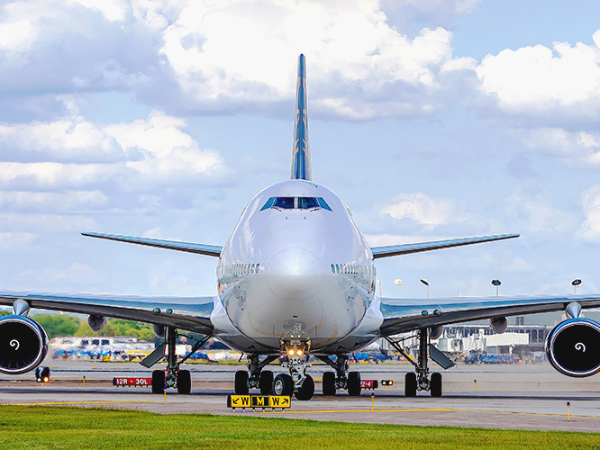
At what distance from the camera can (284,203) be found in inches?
1080

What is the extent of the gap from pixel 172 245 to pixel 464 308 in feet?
30.3

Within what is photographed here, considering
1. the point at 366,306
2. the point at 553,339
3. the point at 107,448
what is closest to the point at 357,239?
the point at 366,306

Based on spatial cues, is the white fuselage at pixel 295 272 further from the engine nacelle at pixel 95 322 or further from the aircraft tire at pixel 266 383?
the engine nacelle at pixel 95 322

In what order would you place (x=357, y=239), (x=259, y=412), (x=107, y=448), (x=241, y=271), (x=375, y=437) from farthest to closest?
1. (x=357, y=239)
2. (x=241, y=271)
3. (x=259, y=412)
4. (x=375, y=437)
5. (x=107, y=448)

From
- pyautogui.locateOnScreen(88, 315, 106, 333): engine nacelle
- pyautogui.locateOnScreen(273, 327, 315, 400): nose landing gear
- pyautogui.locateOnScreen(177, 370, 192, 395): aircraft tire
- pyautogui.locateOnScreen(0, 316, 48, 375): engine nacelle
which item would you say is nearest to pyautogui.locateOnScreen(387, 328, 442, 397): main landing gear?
pyautogui.locateOnScreen(177, 370, 192, 395): aircraft tire

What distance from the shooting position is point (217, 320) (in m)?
30.0

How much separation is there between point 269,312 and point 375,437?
861cm

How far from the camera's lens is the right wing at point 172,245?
31.8 m

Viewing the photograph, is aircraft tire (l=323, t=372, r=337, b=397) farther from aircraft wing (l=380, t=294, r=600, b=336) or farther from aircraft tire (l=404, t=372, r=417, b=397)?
aircraft wing (l=380, t=294, r=600, b=336)

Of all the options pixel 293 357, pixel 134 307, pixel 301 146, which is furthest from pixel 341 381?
pixel 293 357

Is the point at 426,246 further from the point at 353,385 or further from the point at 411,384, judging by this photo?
the point at 353,385

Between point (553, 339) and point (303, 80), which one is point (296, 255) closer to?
Answer: point (553, 339)

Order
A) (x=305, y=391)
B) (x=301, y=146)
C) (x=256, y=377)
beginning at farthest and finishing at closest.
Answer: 1. (x=301, y=146)
2. (x=256, y=377)
3. (x=305, y=391)

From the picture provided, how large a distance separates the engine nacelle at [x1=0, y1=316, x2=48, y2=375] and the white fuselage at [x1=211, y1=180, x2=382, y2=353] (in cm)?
520
